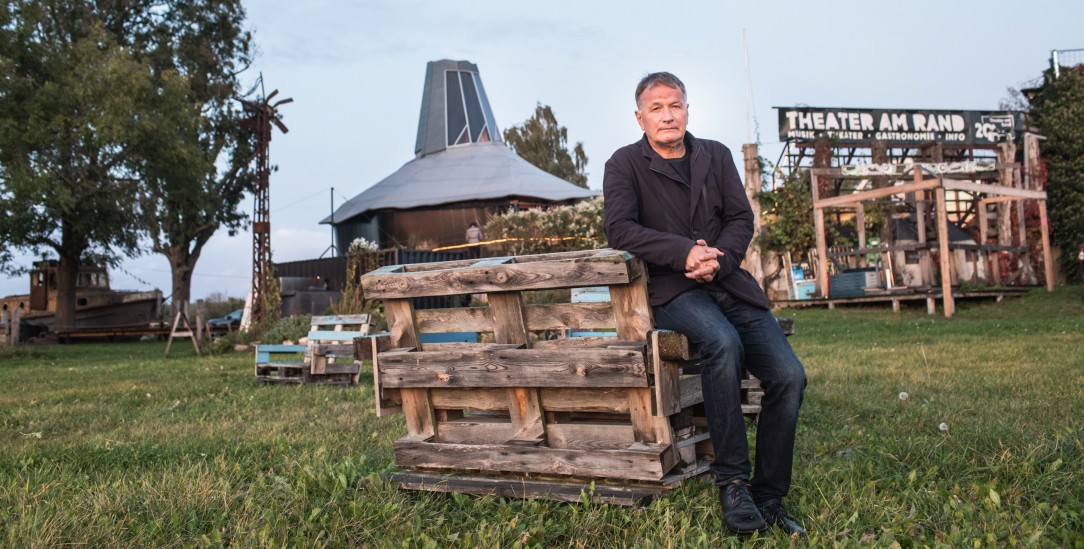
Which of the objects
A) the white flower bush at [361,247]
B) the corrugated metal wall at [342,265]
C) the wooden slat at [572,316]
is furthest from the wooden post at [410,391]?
the white flower bush at [361,247]

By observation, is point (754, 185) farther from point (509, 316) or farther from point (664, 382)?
point (664, 382)

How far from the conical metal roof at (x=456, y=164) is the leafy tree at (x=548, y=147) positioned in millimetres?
6527

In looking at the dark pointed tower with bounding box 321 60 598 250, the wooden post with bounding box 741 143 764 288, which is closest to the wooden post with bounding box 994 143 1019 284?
the wooden post with bounding box 741 143 764 288

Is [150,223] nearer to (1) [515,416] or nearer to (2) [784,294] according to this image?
(2) [784,294]

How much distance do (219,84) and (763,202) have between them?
2175 cm

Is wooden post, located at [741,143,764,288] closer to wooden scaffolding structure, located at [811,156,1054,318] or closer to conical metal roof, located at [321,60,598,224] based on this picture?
wooden scaffolding structure, located at [811,156,1054,318]

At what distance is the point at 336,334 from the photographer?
1068 cm

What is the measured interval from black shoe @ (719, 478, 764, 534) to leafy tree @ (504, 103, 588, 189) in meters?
48.4

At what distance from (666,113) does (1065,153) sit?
25.2m

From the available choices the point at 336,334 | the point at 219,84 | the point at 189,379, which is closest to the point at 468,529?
the point at 336,334

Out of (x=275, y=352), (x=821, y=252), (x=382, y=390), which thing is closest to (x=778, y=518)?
(x=382, y=390)

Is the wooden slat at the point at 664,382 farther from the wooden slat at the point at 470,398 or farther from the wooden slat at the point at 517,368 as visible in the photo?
the wooden slat at the point at 470,398

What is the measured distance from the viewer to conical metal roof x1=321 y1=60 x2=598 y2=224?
36312mm

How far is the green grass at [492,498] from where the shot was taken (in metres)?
3.30
